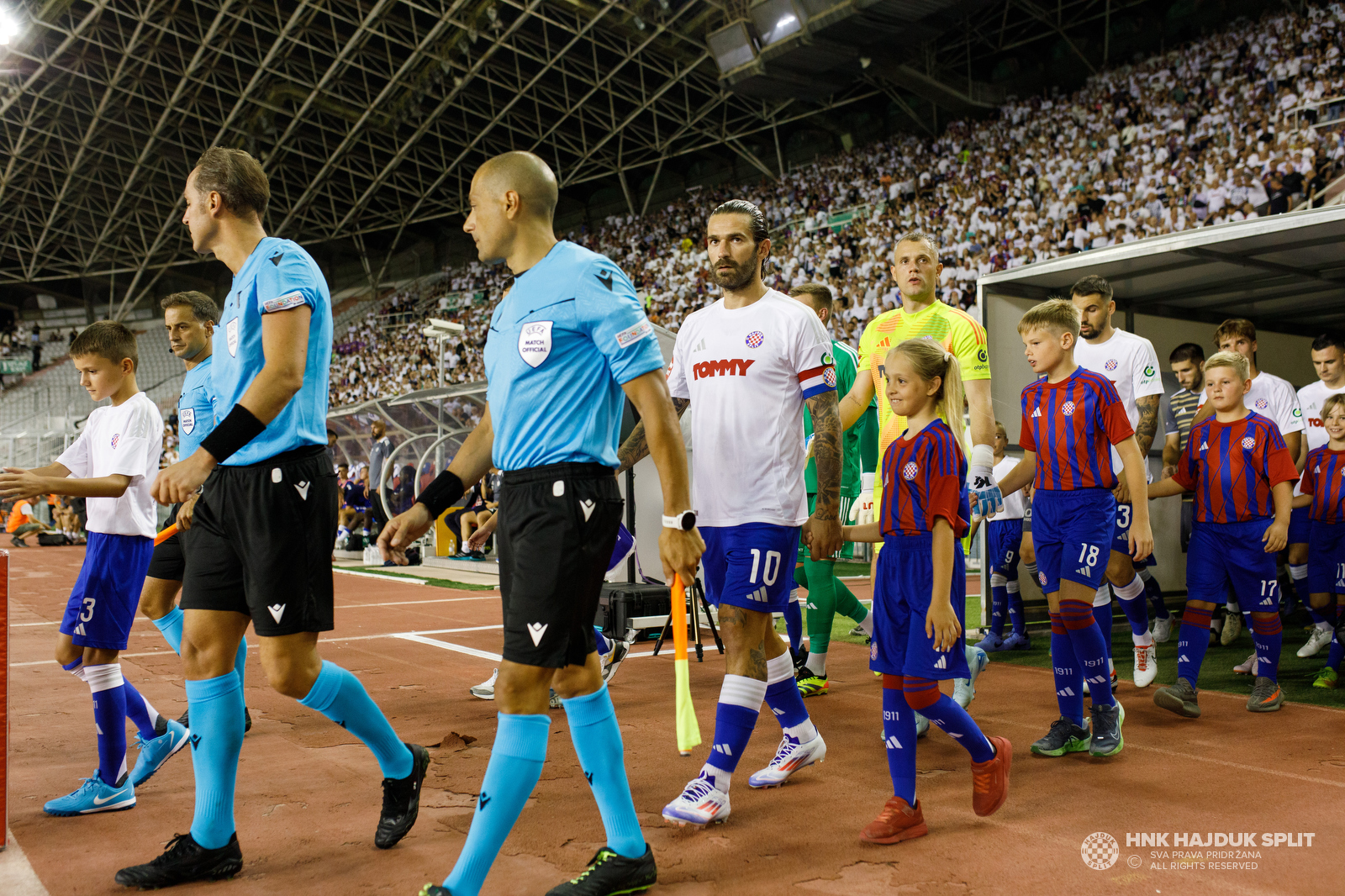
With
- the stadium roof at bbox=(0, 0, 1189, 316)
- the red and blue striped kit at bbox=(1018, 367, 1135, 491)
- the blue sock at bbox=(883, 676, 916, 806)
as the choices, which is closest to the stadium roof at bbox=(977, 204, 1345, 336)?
the red and blue striped kit at bbox=(1018, 367, 1135, 491)

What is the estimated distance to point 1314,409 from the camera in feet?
24.4

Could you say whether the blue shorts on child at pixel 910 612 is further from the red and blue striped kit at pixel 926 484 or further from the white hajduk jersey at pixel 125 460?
the white hajduk jersey at pixel 125 460

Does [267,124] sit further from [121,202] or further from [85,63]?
[121,202]

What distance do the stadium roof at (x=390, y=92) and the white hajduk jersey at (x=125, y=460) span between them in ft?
62.3

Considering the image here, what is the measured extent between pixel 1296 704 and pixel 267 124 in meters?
34.7

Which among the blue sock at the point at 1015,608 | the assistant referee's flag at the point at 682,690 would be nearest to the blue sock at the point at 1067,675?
the assistant referee's flag at the point at 682,690

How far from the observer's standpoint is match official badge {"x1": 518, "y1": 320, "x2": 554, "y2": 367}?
2594 mm

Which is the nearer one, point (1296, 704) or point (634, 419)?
point (1296, 704)

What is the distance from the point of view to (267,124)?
32344 millimetres

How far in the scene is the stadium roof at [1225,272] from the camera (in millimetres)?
7163

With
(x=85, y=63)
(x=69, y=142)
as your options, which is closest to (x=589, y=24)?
(x=85, y=63)

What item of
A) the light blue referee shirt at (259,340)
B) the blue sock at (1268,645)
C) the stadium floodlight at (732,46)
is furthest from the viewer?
the stadium floodlight at (732,46)

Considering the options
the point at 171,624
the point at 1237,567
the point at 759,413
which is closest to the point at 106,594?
the point at 171,624

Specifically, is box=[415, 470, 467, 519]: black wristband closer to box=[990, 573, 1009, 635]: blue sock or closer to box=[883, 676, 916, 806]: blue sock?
box=[883, 676, 916, 806]: blue sock
